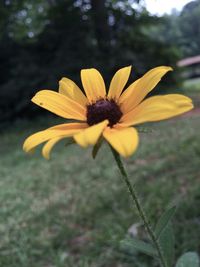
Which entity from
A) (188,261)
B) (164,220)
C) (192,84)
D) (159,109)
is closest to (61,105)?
(159,109)

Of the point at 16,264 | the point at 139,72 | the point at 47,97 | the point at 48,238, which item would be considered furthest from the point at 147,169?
the point at 139,72

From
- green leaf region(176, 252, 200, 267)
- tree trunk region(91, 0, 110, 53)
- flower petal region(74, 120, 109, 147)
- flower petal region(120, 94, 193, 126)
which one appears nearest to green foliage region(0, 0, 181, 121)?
tree trunk region(91, 0, 110, 53)

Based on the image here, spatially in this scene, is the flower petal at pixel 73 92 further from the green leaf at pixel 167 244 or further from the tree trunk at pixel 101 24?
the tree trunk at pixel 101 24

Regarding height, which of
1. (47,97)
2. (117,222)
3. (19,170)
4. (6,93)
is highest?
(6,93)

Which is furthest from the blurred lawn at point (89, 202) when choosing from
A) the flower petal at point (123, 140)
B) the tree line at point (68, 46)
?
the tree line at point (68, 46)

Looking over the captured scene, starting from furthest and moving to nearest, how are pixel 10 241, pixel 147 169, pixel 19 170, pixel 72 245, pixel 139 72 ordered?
pixel 139 72, pixel 19 170, pixel 147 169, pixel 10 241, pixel 72 245

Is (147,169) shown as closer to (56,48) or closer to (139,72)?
(139,72)

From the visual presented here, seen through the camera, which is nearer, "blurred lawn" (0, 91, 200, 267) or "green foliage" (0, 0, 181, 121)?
"blurred lawn" (0, 91, 200, 267)

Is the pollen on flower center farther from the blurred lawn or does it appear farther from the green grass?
the green grass
